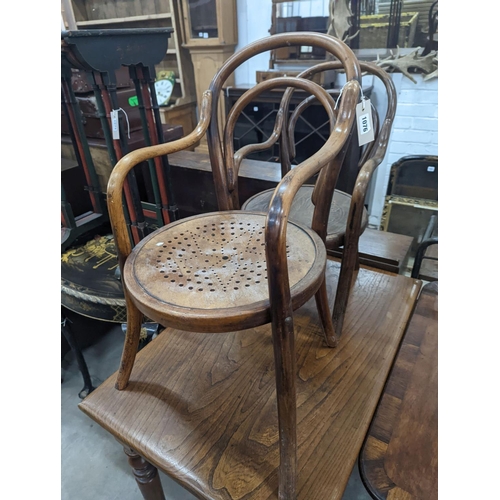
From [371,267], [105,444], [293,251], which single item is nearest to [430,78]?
[371,267]

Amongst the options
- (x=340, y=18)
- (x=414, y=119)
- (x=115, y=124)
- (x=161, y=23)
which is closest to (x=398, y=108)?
(x=414, y=119)

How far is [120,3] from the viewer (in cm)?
284

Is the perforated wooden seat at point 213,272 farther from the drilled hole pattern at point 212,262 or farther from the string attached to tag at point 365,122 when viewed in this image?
the string attached to tag at point 365,122

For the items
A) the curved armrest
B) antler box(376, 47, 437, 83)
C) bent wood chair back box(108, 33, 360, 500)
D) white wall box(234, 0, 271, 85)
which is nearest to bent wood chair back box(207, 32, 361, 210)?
bent wood chair back box(108, 33, 360, 500)

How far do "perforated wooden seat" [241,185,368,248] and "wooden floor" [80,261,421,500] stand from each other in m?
0.28

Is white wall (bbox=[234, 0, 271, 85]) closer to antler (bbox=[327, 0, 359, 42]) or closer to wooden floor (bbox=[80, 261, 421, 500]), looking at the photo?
antler (bbox=[327, 0, 359, 42])

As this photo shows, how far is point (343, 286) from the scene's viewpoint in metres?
0.97

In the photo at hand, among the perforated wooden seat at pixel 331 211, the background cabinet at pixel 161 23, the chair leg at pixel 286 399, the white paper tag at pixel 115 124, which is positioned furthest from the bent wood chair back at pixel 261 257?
the background cabinet at pixel 161 23

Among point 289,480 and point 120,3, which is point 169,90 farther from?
point 289,480

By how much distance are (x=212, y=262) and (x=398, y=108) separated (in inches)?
79.1

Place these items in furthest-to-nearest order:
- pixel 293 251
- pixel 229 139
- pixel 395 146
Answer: pixel 395 146, pixel 229 139, pixel 293 251

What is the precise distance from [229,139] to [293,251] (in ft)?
1.37

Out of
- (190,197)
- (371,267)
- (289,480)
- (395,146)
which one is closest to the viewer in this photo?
(289,480)

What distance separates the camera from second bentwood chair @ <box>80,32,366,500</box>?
56cm
